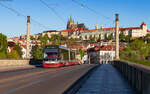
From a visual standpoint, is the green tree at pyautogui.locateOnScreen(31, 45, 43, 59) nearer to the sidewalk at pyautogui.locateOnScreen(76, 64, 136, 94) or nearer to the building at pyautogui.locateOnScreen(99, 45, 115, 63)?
the building at pyautogui.locateOnScreen(99, 45, 115, 63)

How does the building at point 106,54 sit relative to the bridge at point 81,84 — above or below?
above

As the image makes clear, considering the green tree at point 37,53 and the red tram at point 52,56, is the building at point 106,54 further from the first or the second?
the red tram at point 52,56

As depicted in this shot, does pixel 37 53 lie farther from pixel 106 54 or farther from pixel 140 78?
pixel 140 78

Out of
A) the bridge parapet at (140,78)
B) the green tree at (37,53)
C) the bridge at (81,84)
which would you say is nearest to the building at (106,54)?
the green tree at (37,53)

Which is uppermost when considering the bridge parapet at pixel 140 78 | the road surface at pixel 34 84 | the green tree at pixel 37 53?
the green tree at pixel 37 53

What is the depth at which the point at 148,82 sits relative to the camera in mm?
8438

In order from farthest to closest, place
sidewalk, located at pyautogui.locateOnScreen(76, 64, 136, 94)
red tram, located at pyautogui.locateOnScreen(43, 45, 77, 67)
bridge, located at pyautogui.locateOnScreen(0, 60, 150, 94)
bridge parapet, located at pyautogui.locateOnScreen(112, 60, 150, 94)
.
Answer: red tram, located at pyautogui.locateOnScreen(43, 45, 77, 67)
sidewalk, located at pyautogui.locateOnScreen(76, 64, 136, 94)
bridge, located at pyautogui.locateOnScreen(0, 60, 150, 94)
bridge parapet, located at pyautogui.locateOnScreen(112, 60, 150, 94)

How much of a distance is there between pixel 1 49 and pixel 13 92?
13080cm

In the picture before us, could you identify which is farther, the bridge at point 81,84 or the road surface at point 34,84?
the road surface at point 34,84

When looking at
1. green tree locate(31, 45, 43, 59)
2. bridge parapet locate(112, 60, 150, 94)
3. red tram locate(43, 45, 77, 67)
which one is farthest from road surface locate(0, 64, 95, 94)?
green tree locate(31, 45, 43, 59)

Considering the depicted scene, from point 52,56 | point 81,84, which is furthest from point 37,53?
point 81,84

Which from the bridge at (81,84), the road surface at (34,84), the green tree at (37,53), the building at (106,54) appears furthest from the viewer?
the building at (106,54)

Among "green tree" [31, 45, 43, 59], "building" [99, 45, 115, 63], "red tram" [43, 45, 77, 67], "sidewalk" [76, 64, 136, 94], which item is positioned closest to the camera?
"sidewalk" [76, 64, 136, 94]

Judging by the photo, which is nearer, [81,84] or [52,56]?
[81,84]
